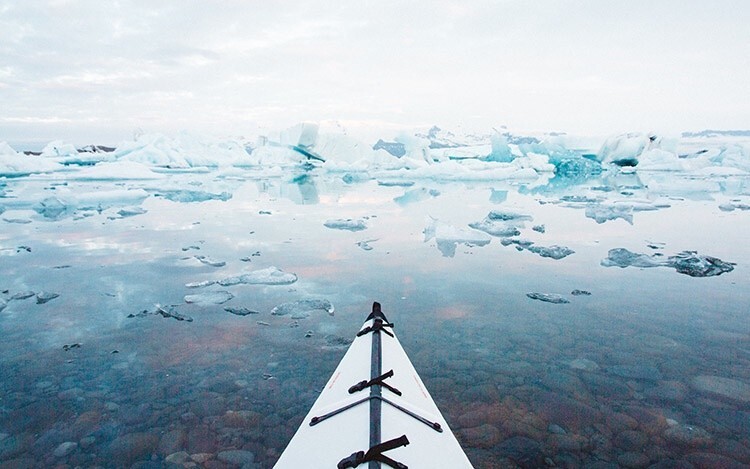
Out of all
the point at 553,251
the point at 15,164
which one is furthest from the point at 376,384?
the point at 15,164

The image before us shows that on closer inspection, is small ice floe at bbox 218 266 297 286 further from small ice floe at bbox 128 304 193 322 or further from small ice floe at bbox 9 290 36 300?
small ice floe at bbox 9 290 36 300

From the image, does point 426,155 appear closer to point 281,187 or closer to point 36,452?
point 281,187

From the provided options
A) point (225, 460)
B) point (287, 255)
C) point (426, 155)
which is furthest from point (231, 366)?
point (426, 155)

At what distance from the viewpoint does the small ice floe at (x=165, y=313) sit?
5.16 meters

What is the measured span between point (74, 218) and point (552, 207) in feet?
46.6

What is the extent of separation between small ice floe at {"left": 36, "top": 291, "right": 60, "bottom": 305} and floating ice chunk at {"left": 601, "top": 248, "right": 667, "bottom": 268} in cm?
810

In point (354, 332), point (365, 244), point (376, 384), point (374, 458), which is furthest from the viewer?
point (365, 244)

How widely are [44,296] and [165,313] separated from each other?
6.20ft

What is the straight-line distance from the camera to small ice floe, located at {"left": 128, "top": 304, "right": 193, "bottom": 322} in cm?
516

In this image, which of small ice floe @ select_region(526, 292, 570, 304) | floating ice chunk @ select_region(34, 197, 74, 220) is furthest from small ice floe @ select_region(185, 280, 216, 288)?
floating ice chunk @ select_region(34, 197, 74, 220)

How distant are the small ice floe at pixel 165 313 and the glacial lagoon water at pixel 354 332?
0.11ft

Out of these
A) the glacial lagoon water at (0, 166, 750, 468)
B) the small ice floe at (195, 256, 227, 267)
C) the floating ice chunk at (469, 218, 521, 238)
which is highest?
the floating ice chunk at (469, 218, 521, 238)

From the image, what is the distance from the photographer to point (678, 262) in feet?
24.2

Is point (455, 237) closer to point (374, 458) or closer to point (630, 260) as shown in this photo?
point (630, 260)
